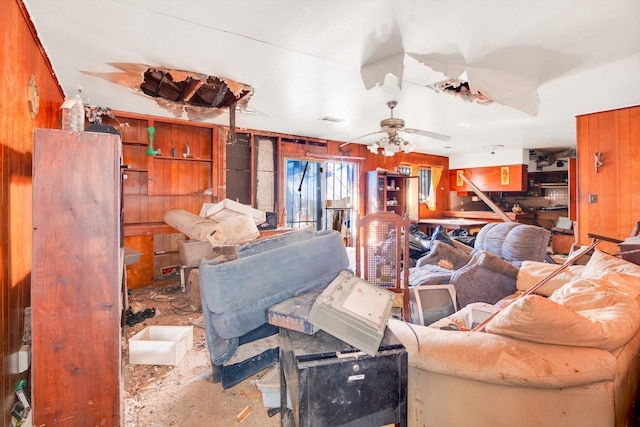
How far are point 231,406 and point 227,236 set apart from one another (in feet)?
6.51

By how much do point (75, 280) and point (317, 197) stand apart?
5100 mm

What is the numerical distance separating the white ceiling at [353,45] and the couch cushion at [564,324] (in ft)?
5.55

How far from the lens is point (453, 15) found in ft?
6.33

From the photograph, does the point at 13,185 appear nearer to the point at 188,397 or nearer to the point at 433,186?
the point at 188,397

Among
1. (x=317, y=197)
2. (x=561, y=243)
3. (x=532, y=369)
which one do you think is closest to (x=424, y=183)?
(x=561, y=243)

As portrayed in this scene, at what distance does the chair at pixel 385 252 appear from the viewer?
8.62 feet

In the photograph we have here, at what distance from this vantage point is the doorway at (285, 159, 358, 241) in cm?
603

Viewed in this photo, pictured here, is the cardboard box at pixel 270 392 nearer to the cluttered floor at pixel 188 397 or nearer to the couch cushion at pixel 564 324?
the cluttered floor at pixel 188 397

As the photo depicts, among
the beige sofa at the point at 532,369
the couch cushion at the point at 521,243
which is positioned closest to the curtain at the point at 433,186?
the couch cushion at the point at 521,243

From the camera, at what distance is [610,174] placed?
396cm

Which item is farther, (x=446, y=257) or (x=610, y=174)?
(x=610, y=174)

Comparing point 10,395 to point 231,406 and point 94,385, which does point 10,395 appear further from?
point 231,406

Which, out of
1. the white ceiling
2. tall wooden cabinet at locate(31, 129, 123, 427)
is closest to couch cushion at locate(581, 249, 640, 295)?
the white ceiling

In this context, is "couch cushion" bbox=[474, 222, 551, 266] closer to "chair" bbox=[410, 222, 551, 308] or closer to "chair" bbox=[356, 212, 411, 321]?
"chair" bbox=[410, 222, 551, 308]
